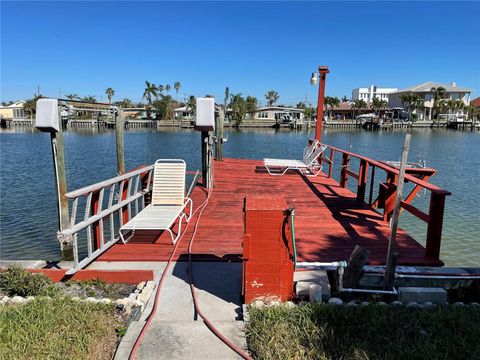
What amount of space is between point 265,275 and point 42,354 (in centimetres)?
169

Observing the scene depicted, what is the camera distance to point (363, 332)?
2709 mm

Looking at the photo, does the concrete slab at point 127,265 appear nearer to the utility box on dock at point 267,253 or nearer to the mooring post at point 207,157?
the utility box on dock at point 267,253

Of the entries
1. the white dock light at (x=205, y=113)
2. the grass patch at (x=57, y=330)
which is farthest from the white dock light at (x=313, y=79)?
the grass patch at (x=57, y=330)

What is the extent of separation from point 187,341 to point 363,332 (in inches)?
50.5

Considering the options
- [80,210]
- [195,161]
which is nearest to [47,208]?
[80,210]

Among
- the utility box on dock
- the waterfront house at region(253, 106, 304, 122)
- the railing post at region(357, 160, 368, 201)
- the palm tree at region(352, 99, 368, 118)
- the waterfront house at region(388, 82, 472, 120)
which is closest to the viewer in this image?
the utility box on dock

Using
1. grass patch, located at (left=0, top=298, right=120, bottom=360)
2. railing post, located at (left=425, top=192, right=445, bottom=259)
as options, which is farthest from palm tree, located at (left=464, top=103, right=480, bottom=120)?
grass patch, located at (left=0, top=298, right=120, bottom=360)

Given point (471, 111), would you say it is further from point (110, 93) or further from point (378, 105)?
point (110, 93)

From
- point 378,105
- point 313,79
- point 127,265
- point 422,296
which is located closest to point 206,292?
point 127,265

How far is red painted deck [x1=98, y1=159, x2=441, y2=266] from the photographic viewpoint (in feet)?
14.5

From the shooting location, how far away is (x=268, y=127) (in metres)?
75.5

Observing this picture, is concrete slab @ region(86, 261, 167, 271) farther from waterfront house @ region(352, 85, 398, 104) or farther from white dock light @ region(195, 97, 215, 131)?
waterfront house @ region(352, 85, 398, 104)

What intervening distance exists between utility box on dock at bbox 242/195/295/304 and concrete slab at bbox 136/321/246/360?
38cm

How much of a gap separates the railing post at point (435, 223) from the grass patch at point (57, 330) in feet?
11.5
